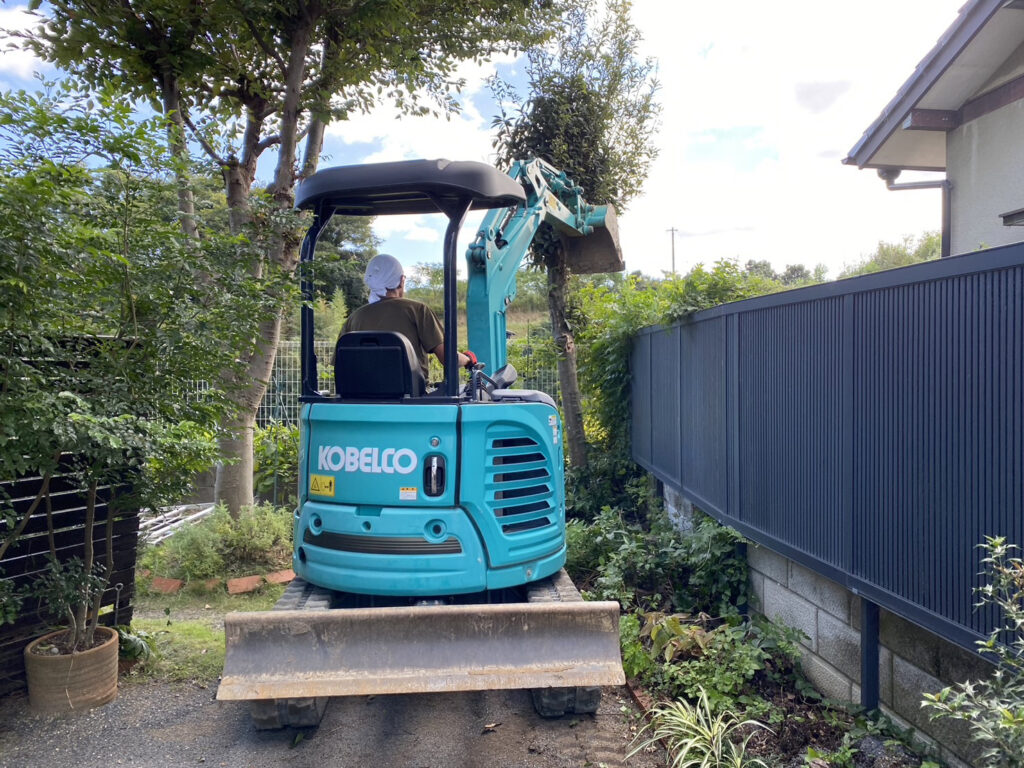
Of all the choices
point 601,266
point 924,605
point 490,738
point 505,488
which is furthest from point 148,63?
point 924,605

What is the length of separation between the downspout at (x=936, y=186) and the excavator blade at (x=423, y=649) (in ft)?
18.7

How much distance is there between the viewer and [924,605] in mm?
2779

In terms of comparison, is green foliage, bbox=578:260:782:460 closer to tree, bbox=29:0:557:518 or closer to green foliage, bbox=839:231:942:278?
tree, bbox=29:0:557:518

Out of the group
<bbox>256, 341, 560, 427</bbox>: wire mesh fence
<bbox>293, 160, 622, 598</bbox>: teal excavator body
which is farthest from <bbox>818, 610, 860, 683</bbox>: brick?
<bbox>256, 341, 560, 427</bbox>: wire mesh fence

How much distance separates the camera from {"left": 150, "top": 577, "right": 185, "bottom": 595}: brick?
6.18 metres

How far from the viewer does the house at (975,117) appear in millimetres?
6906

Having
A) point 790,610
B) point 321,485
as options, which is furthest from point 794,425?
point 321,485

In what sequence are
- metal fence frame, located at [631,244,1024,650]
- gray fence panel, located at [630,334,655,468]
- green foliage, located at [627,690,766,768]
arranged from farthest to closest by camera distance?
gray fence panel, located at [630,334,655,468] → green foliage, located at [627,690,766,768] → metal fence frame, located at [631,244,1024,650]

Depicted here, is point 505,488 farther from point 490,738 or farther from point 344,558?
point 490,738

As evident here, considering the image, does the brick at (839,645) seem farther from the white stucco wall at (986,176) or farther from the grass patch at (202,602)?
the white stucco wall at (986,176)

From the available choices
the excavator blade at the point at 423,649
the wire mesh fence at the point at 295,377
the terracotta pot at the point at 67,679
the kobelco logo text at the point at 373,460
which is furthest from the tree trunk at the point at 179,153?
the wire mesh fence at the point at 295,377

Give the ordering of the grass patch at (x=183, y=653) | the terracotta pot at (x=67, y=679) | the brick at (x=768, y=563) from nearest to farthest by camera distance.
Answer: the terracotta pot at (x=67, y=679)
the brick at (x=768, y=563)
the grass patch at (x=183, y=653)

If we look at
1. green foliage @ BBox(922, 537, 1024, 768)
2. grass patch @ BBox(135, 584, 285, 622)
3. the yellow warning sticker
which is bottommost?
grass patch @ BBox(135, 584, 285, 622)

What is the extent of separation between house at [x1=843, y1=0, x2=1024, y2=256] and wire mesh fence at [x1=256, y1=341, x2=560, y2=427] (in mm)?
5043
